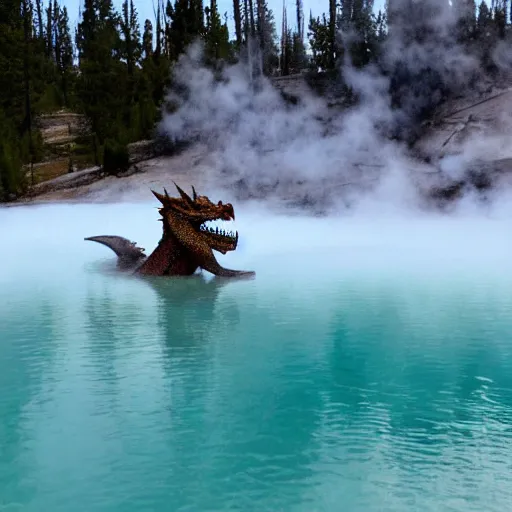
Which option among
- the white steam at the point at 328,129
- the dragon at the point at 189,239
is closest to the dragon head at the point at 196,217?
the dragon at the point at 189,239

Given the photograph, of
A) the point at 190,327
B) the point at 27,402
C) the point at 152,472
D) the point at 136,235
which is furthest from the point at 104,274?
the point at 152,472

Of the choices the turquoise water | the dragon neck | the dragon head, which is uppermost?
the dragon head

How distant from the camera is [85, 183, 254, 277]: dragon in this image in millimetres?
9648

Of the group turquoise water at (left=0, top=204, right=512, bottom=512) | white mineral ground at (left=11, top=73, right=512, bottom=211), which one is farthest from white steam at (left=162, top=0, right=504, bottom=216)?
turquoise water at (left=0, top=204, right=512, bottom=512)

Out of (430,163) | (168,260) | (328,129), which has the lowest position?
(168,260)

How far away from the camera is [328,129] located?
19703 mm

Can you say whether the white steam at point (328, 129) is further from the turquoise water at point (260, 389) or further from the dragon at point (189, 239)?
the dragon at point (189, 239)

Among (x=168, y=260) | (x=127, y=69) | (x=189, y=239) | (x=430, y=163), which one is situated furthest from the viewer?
(x=127, y=69)

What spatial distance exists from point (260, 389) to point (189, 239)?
4555mm

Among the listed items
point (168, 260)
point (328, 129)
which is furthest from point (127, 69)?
point (168, 260)

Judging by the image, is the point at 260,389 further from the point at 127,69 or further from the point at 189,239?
the point at 127,69

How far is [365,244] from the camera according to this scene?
12.5 meters

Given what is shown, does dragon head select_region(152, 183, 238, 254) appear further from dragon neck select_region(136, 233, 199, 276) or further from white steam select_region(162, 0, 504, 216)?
white steam select_region(162, 0, 504, 216)

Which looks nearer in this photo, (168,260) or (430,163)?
(168,260)
